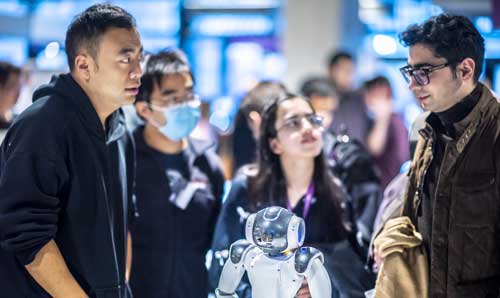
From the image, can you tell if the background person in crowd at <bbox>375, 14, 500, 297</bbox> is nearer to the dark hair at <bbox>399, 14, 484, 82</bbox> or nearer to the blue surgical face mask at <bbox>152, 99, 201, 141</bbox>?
the dark hair at <bbox>399, 14, 484, 82</bbox>

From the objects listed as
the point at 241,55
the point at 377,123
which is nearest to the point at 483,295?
the point at 377,123

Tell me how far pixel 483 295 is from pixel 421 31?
100 centimetres

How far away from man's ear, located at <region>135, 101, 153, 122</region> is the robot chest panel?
4.16ft

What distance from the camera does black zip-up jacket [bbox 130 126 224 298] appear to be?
3.77 metres

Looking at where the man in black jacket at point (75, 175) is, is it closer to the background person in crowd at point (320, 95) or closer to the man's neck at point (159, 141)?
the man's neck at point (159, 141)

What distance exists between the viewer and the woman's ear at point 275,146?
3.79 metres

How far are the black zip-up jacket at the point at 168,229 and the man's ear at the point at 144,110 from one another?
8cm

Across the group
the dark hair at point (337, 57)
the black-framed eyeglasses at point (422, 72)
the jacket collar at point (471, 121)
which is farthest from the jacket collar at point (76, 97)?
the dark hair at point (337, 57)

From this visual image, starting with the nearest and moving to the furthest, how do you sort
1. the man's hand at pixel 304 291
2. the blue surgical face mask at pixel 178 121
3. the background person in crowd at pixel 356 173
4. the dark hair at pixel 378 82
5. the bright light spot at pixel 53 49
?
the man's hand at pixel 304 291 → the blue surgical face mask at pixel 178 121 → the background person in crowd at pixel 356 173 → the dark hair at pixel 378 82 → the bright light spot at pixel 53 49

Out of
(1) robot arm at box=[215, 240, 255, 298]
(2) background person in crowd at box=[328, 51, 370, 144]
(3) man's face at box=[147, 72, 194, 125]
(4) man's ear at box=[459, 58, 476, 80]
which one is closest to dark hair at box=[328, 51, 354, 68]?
(2) background person in crowd at box=[328, 51, 370, 144]

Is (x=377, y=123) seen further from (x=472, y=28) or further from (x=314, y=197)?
(x=472, y=28)

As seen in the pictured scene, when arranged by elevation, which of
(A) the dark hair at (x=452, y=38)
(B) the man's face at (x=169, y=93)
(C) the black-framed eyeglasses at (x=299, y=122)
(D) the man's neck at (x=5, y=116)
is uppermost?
(A) the dark hair at (x=452, y=38)

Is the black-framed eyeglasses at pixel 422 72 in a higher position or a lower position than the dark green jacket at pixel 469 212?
higher

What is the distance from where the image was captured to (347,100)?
7574 millimetres
